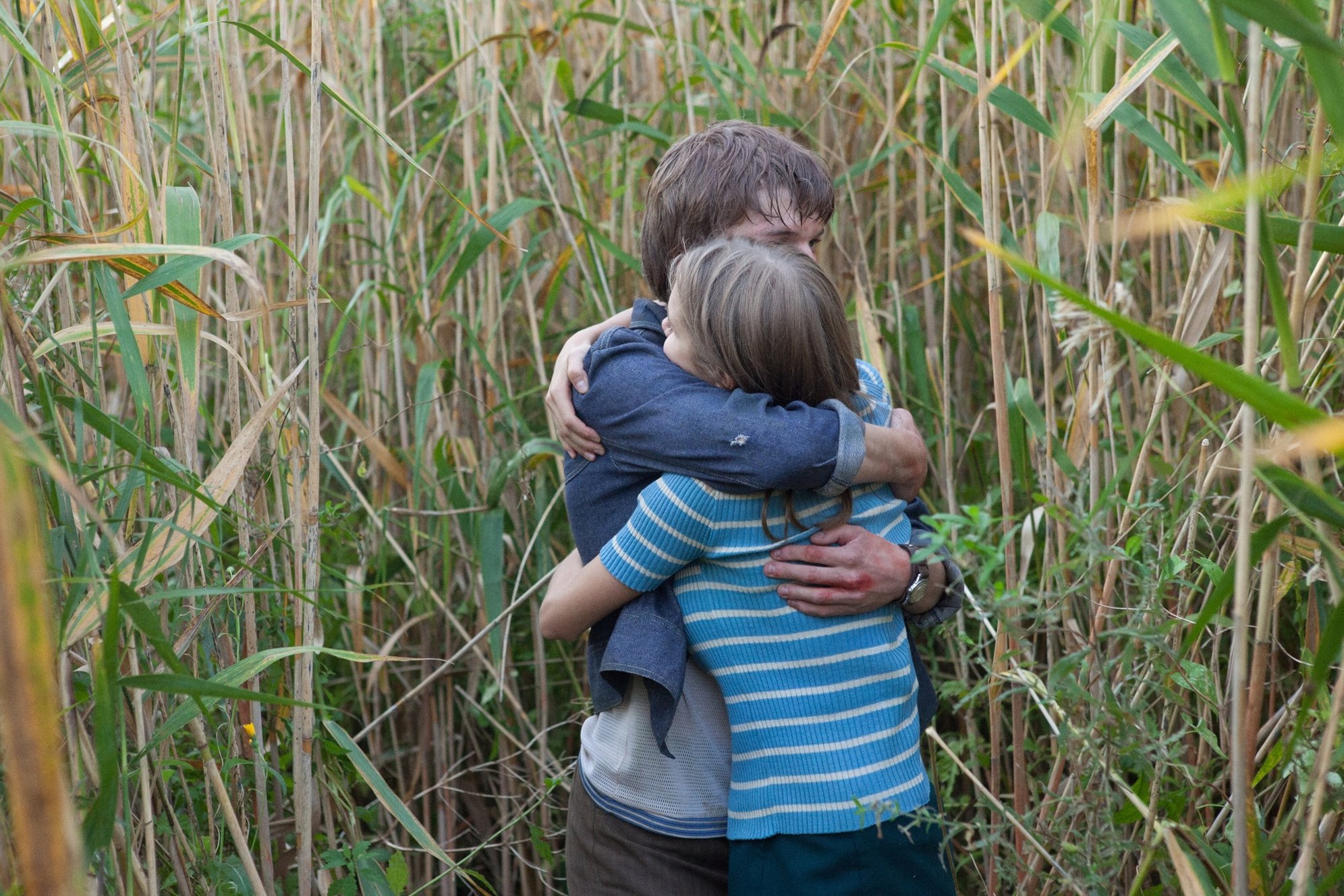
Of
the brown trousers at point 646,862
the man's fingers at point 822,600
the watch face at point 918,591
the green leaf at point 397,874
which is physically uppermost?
the man's fingers at point 822,600

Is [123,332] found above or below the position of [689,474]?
above

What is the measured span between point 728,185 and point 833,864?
0.62m

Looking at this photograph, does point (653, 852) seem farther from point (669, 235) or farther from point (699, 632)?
point (669, 235)

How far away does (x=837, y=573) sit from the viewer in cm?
92

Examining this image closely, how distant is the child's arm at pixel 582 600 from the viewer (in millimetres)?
949

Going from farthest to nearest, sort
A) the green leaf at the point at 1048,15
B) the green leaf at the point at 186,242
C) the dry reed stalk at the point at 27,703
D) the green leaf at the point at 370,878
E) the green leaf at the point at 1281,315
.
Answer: the green leaf at the point at 370,878
the green leaf at the point at 186,242
the green leaf at the point at 1048,15
the green leaf at the point at 1281,315
the dry reed stalk at the point at 27,703

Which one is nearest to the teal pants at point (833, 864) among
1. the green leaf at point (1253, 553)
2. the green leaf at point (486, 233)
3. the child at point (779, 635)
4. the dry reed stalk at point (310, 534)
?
the child at point (779, 635)

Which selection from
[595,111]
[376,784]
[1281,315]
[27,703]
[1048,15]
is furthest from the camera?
[595,111]

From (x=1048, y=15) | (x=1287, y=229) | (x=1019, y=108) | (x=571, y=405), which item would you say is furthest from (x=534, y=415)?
(x=1287, y=229)

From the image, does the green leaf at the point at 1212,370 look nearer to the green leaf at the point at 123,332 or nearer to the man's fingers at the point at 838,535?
the man's fingers at the point at 838,535

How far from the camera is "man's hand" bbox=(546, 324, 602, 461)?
3.34 ft

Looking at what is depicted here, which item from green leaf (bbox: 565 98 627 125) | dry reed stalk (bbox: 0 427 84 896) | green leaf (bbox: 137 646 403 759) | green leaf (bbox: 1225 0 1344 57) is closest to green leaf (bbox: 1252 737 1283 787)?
green leaf (bbox: 1225 0 1344 57)

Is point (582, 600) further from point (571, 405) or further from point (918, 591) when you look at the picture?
point (918, 591)

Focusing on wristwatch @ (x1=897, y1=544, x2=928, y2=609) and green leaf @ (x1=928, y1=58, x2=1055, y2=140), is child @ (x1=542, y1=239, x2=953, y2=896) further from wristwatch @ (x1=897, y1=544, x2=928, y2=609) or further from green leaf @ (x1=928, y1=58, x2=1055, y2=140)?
green leaf @ (x1=928, y1=58, x2=1055, y2=140)
